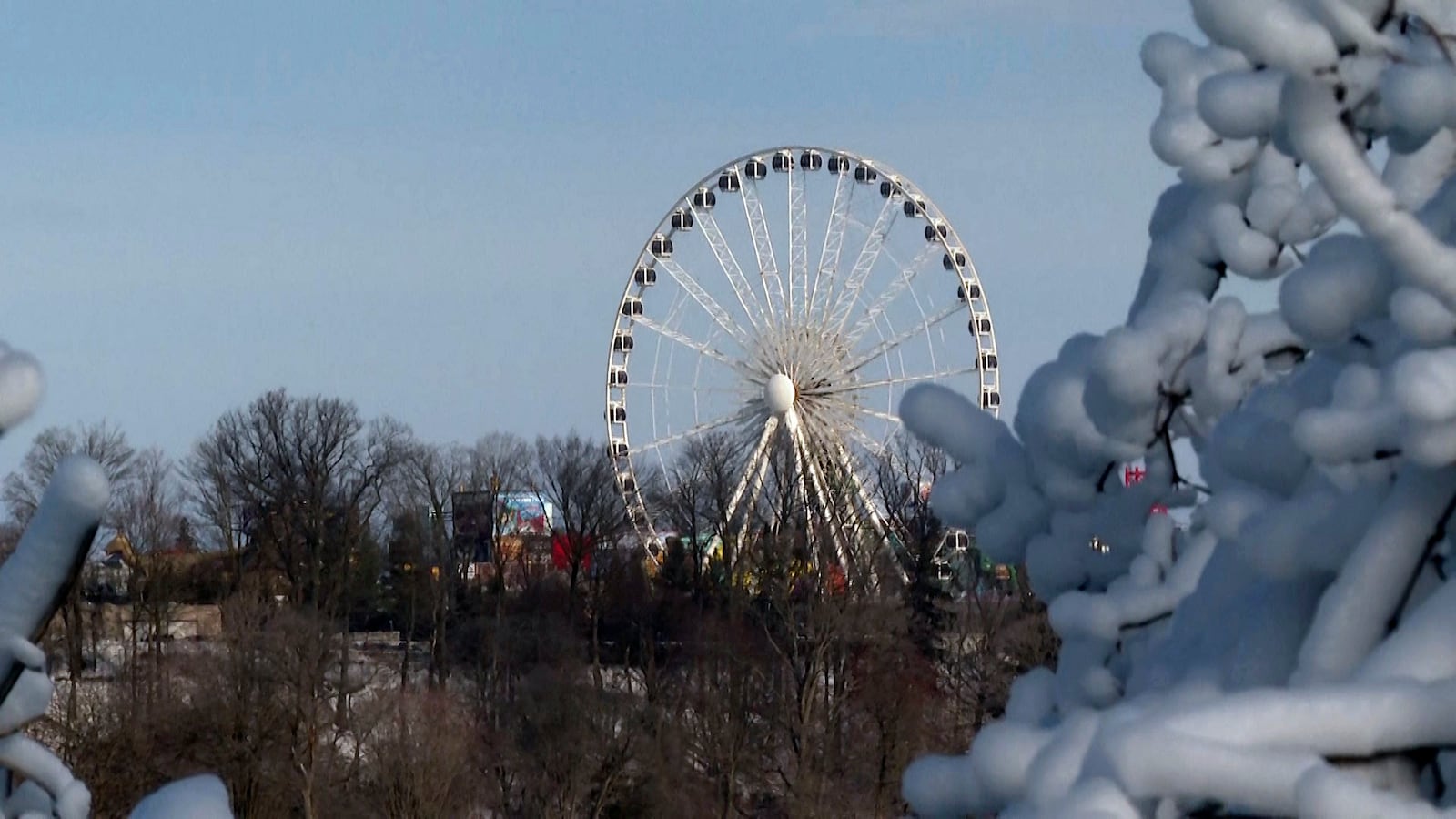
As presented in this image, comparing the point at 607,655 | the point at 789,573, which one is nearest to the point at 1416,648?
the point at 789,573

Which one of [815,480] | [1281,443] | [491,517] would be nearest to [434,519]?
[491,517]

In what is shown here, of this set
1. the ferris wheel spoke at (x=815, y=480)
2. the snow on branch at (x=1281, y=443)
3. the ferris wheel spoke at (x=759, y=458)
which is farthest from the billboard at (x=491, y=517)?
the snow on branch at (x=1281, y=443)

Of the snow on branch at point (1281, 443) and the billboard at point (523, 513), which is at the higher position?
the billboard at point (523, 513)

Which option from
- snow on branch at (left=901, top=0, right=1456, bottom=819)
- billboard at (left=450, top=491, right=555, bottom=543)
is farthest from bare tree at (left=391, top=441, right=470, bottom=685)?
snow on branch at (left=901, top=0, right=1456, bottom=819)

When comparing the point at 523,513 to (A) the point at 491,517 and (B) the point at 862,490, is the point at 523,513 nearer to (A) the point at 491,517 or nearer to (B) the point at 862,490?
(A) the point at 491,517

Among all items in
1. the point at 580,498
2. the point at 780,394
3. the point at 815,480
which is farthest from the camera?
the point at 580,498

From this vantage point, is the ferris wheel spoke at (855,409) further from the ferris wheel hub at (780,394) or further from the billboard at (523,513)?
the billboard at (523,513)

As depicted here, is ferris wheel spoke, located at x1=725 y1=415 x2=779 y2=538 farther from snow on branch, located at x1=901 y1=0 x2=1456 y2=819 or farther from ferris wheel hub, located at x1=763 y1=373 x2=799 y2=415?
snow on branch, located at x1=901 y1=0 x2=1456 y2=819

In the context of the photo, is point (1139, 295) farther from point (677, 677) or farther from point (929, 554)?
point (929, 554)
